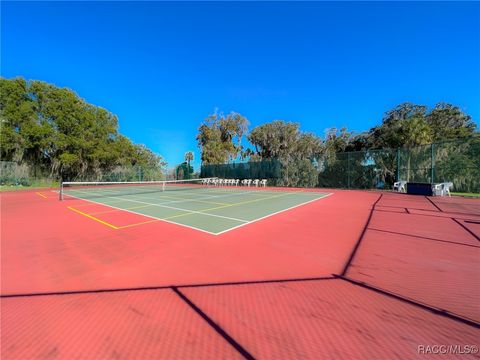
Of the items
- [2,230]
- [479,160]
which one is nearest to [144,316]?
[2,230]

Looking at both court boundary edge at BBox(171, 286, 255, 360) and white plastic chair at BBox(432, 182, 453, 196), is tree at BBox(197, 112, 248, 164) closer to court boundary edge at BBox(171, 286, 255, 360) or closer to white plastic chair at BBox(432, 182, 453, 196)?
white plastic chair at BBox(432, 182, 453, 196)

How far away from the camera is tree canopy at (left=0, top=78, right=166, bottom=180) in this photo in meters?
29.2

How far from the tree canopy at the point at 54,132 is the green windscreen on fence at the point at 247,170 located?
53.0ft

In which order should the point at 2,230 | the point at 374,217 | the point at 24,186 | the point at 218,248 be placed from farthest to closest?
the point at 24,186, the point at 374,217, the point at 2,230, the point at 218,248

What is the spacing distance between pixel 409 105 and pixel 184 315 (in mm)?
41625

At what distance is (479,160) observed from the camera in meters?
16.4

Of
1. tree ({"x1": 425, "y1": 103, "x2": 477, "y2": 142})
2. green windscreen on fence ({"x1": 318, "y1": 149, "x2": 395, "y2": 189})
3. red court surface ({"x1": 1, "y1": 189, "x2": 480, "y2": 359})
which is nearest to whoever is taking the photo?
red court surface ({"x1": 1, "y1": 189, "x2": 480, "y2": 359})

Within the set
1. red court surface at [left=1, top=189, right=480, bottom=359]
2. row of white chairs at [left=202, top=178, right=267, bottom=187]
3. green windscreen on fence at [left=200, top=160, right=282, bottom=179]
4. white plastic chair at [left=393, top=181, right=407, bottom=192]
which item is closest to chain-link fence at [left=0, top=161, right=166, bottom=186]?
green windscreen on fence at [left=200, top=160, right=282, bottom=179]

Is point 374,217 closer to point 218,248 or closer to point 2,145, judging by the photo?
point 218,248

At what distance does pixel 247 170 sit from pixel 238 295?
28.4m

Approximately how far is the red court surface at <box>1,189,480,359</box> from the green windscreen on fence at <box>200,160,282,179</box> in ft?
74.4

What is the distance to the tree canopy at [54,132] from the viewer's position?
1152 inches

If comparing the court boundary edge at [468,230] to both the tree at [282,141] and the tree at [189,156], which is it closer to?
the tree at [282,141]

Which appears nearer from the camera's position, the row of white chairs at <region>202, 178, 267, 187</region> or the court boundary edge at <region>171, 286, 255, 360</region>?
the court boundary edge at <region>171, 286, 255, 360</region>
